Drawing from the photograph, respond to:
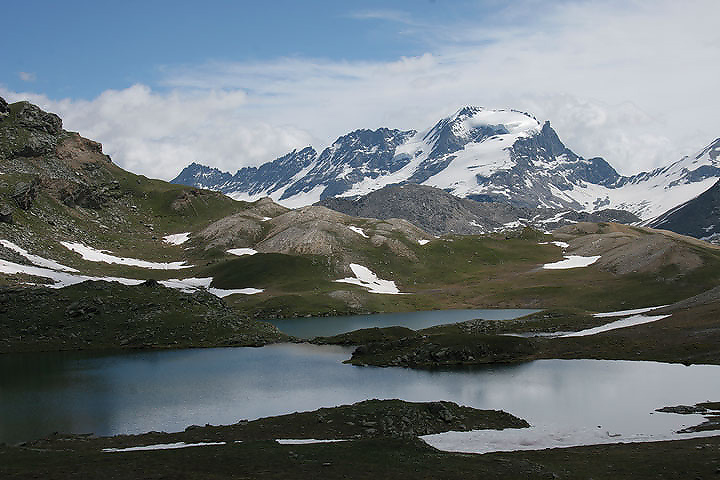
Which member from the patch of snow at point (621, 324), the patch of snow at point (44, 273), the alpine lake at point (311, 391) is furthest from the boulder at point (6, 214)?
the patch of snow at point (621, 324)

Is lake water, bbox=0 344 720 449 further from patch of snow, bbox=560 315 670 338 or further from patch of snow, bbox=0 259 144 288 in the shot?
patch of snow, bbox=0 259 144 288

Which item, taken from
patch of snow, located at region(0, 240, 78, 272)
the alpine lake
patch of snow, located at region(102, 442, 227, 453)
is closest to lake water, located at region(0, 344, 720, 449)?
the alpine lake

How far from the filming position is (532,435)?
53.6 meters

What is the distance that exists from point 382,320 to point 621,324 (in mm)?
62844

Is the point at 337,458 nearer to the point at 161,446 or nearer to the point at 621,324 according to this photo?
the point at 161,446

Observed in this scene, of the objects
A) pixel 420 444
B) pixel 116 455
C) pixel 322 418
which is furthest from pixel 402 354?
pixel 116 455

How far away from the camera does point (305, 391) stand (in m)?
75.5

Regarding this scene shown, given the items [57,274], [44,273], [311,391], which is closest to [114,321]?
[311,391]

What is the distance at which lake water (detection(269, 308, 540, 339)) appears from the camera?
141 meters

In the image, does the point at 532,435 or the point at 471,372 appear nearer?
the point at 532,435

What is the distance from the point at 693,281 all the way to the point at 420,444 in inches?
5380

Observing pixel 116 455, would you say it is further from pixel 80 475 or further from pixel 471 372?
pixel 471 372

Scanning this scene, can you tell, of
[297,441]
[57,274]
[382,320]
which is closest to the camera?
[297,441]

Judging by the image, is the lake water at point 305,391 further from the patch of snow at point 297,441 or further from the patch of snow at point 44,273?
the patch of snow at point 44,273
